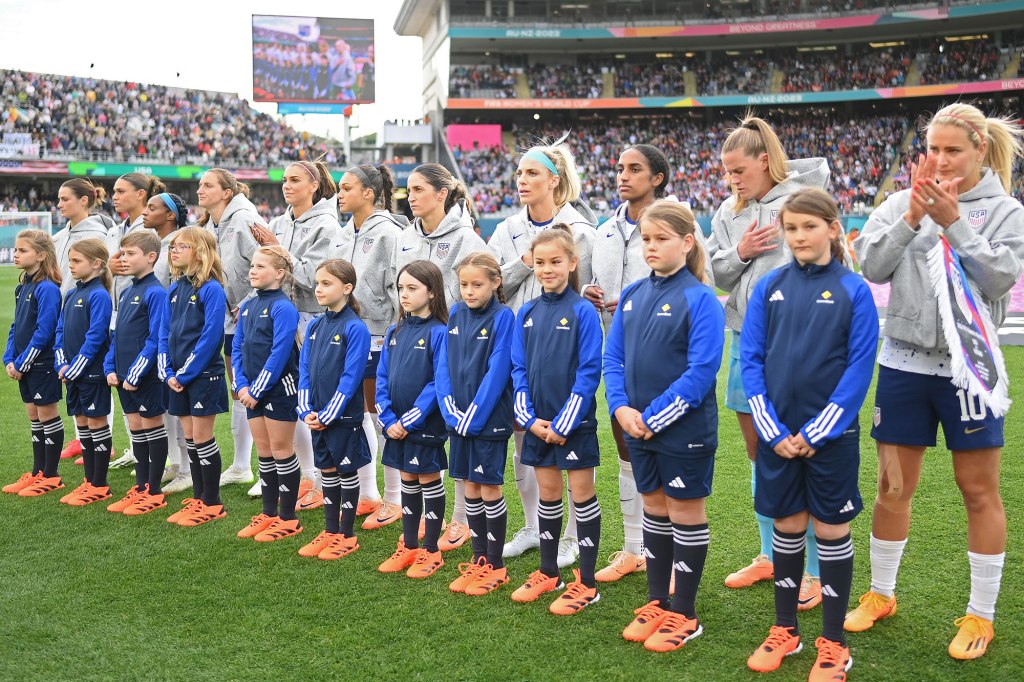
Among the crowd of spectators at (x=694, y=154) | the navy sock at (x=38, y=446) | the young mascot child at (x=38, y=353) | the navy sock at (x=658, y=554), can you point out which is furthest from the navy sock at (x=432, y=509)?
the crowd of spectators at (x=694, y=154)

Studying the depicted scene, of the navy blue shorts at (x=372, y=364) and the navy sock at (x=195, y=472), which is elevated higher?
the navy blue shorts at (x=372, y=364)

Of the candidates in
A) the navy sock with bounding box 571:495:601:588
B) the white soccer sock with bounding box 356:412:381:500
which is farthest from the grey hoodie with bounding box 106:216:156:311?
the navy sock with bounding box 571:495:601:588

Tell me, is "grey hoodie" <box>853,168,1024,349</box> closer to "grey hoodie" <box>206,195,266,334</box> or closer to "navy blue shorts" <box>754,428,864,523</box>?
"navy blue shorts" <box>754,428,864,523</box>

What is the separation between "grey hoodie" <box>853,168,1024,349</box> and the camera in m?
3.28

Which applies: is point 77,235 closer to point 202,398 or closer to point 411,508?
point 202,398

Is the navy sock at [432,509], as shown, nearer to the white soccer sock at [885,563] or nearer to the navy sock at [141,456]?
the white soccer sock at [885,563]

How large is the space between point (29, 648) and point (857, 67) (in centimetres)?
4031

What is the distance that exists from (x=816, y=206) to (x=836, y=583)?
57.0 inches

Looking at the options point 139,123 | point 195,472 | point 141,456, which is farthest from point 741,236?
point 139,123

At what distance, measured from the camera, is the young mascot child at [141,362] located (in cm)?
568

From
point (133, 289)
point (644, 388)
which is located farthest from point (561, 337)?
point (133, 289)

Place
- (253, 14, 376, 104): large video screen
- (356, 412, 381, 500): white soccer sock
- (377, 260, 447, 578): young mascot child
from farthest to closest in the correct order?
(253, 14, 376, 104): large video screen
(356, 412, 381, 500): white soccer sock
(377, 260, 447, 578): young mascot child

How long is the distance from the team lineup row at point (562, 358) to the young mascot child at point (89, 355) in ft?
0.07

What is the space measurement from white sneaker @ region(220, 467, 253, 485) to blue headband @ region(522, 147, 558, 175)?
11.2ft
